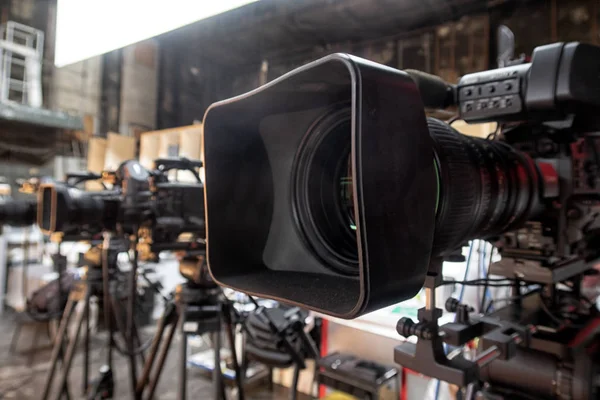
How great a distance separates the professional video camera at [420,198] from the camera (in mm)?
363

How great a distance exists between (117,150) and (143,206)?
3.31 meters

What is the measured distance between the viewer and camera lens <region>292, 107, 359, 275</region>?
1.86 ft

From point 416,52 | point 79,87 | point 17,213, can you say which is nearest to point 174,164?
point 17,213

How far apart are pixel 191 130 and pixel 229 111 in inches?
101

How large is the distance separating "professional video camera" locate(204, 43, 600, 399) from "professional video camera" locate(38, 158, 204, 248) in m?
0.67

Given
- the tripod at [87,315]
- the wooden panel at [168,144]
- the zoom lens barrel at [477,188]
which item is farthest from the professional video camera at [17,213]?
the zoom lens barrel at [477,188]

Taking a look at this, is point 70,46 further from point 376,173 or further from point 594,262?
point 594,262

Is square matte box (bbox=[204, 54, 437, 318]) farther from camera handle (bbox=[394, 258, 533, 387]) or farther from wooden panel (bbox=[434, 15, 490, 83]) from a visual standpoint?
wooden panel (bbox=[434, 15, 490, 83])

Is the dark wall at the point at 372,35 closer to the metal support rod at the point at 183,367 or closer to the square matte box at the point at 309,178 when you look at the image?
the metal support rod at the point at 183,367

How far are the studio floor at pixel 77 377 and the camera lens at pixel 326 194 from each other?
1.85 m

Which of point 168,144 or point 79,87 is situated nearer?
point 168,144

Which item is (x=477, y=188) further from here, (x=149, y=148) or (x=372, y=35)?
(x=149, y=148)

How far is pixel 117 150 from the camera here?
4121mm

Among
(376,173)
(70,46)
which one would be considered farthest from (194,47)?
(376,173)
